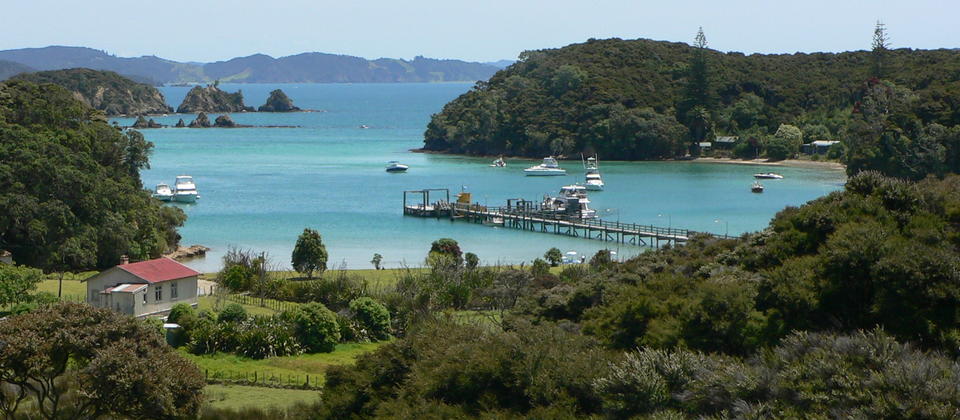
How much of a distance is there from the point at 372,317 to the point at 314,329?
2139 millimetres

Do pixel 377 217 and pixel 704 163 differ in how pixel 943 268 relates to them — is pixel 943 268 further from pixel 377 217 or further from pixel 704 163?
pixel 704 163

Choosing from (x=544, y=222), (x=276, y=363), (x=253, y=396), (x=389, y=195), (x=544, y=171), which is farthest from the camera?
(x=544, y=171)

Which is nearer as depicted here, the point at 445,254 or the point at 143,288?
the point at 143,288

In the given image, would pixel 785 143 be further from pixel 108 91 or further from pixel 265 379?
pixel 108 91

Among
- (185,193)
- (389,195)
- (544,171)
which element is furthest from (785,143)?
(185,193)

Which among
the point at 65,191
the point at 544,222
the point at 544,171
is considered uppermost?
the point at 65,191

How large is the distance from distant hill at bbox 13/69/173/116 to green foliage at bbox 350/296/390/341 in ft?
467

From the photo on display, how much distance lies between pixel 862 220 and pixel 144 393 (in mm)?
12852

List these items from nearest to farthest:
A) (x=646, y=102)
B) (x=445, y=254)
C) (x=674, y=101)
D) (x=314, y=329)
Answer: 1. (x=314, y=329)
2. (x=445, y=254)
3. (x=646, y=102)
4. (x=674, y=101)

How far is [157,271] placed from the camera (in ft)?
104

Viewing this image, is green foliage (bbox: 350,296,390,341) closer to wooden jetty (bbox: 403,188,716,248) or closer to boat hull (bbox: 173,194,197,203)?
wooden jetty (bbox: 403,188,716,248)

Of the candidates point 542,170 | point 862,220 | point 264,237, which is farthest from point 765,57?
point 862,220

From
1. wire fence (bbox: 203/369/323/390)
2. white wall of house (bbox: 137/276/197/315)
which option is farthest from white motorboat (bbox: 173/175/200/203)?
wire fence (bbox: 203/369/323/390)

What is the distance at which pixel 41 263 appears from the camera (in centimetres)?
4016
